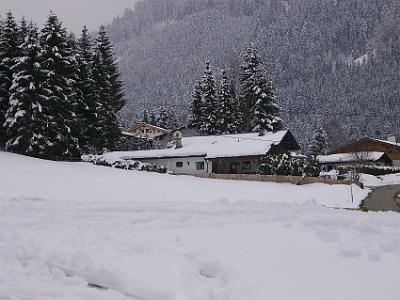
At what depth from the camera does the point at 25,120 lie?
140 feet

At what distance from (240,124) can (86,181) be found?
4270 cm

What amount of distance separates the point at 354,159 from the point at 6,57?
5874 cm

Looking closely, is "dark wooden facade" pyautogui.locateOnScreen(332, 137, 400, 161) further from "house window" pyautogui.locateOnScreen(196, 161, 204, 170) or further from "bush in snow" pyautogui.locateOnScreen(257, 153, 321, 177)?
"bush in snow" pyautogui.locateOnScreen(257, 153, 321, 177)

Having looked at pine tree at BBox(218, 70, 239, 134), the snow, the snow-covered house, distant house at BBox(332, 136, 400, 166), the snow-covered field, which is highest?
pine tree at BBox(218, 70, 239, 134)

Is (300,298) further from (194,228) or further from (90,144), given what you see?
(90,144)

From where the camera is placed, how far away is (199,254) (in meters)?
8.17

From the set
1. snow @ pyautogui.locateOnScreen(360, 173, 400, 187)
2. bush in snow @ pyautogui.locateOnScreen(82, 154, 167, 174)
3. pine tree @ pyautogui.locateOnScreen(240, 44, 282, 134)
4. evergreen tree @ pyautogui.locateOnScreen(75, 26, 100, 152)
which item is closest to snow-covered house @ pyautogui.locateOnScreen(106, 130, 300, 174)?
evergreen tree @ pyautogui.locateOnScreen(75, 26, 100, 152)

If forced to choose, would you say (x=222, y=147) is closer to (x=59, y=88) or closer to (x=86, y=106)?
(x=86, y=106)

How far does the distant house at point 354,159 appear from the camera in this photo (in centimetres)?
8356

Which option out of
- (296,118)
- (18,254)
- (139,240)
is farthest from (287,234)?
(296,118)

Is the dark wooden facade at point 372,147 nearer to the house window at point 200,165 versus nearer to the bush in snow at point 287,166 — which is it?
the house window at point 200,165

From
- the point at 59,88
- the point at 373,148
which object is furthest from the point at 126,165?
the point at 373,148

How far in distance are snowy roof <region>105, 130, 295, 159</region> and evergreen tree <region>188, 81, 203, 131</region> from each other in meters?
9.93

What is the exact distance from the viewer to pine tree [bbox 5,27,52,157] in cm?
4309
